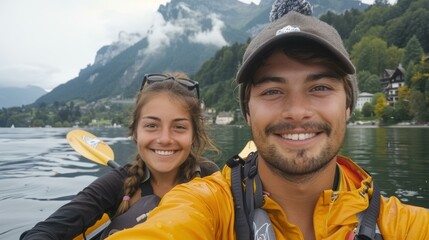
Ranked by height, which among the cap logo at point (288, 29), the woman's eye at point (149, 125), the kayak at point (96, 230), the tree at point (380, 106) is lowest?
the kayak at point (96, 230)

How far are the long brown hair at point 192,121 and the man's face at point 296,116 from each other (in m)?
2.63

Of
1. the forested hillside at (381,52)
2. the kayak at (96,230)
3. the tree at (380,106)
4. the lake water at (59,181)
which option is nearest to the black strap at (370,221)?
the kayak at (96,230)

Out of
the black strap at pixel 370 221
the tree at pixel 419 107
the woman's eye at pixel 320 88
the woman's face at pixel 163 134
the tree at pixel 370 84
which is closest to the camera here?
the black strap at pixel 370 221

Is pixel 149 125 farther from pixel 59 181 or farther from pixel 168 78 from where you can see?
pixel 59 181

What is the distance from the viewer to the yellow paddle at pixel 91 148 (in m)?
8.19

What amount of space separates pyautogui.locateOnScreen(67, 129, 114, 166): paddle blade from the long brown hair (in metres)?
3.61

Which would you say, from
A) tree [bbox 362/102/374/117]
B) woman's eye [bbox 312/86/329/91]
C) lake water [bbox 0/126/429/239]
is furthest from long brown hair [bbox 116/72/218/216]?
tree [bbox 362/102/374/117]

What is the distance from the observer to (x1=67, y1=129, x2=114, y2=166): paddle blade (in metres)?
8.26

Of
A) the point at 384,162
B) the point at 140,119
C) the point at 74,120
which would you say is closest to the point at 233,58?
the point at 74,120

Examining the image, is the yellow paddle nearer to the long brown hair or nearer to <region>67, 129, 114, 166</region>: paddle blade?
<region>67, 129, 114, 166</region>: paddle blade

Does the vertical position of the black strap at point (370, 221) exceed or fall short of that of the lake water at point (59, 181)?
it exceeds it

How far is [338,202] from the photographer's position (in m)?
1.92

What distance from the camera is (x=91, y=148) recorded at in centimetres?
883

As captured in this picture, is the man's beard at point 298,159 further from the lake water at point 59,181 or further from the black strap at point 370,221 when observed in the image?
the lake water at point 59,181
